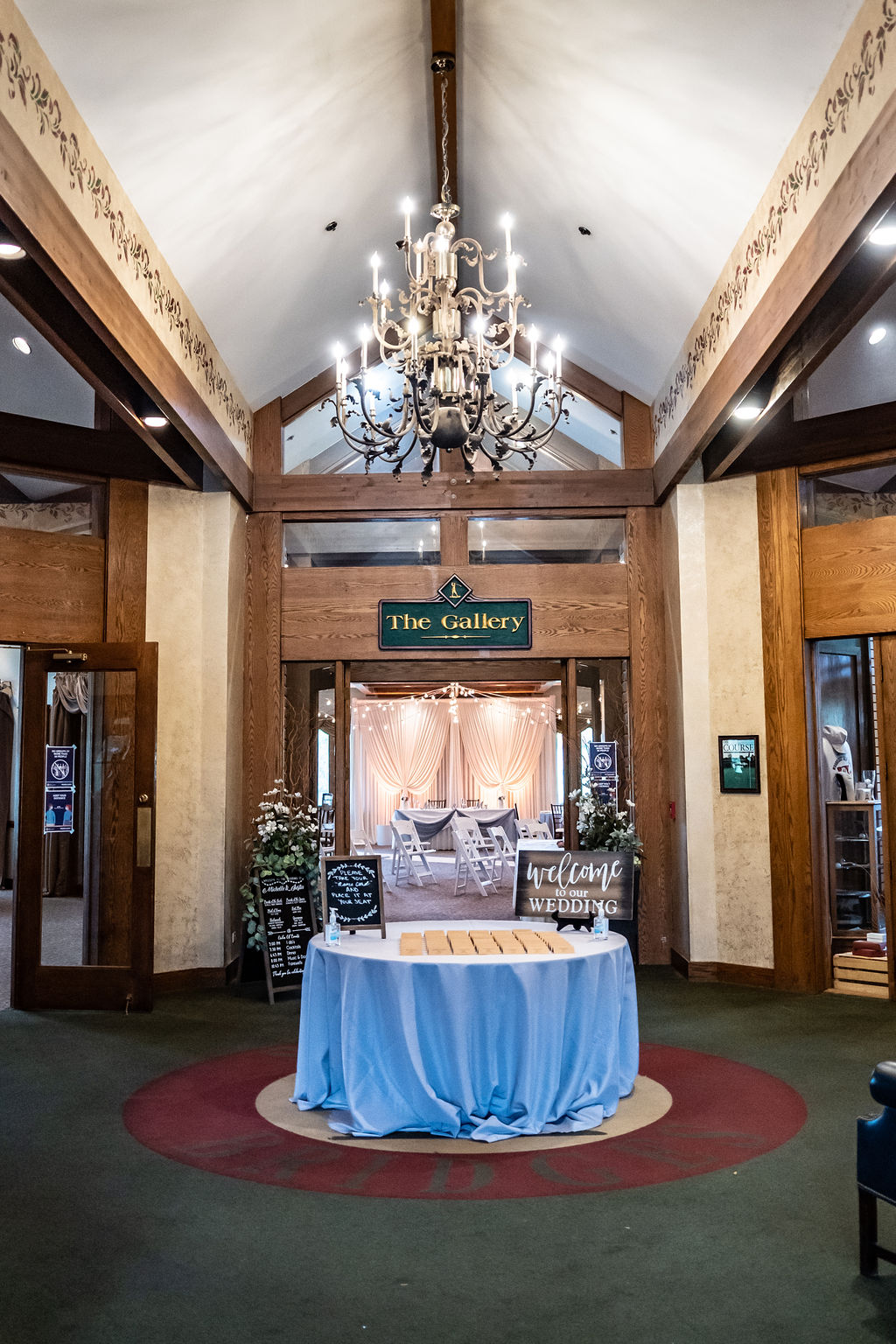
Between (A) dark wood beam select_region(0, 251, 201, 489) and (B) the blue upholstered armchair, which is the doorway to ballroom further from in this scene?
(B) the blue upholstered armchair

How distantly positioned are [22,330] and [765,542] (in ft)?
16.7

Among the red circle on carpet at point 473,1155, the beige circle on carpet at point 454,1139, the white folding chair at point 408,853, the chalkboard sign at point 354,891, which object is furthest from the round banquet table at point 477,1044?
the white folding chair at point 408,853

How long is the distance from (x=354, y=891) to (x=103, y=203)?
3383mm

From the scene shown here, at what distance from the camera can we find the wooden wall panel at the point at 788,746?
→ 706cm

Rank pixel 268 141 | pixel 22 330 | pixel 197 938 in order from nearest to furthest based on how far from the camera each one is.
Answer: pixel 268 141 < pixel 22 330 < pixel 197 938

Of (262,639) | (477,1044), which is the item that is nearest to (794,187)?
(477,1044)

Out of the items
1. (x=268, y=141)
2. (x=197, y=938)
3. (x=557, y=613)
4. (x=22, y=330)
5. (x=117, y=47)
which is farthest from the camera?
(x=557, y=613)

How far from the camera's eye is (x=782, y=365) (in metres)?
5.55

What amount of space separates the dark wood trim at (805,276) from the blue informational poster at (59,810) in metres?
4.66

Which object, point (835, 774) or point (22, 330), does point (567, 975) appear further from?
point (22, 330)

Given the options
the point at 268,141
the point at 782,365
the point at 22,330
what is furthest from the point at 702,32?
the point at 22,330

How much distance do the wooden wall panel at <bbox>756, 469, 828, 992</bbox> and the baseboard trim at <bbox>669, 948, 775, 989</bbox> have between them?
8cm

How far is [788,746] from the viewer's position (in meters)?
7.21

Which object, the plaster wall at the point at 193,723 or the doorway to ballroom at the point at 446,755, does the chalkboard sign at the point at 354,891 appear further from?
the doorway to ballroom at the point at 446,755
